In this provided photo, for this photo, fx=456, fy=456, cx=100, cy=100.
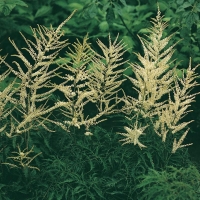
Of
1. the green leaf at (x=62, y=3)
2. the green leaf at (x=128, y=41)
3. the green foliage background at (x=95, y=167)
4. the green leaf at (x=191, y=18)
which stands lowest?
the green foliage background at (x=95, y=167)

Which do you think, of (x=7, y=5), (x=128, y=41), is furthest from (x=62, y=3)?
(x=7, y=5)

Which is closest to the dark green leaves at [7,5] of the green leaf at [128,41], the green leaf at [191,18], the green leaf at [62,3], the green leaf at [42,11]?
the green leaf at [42,11]

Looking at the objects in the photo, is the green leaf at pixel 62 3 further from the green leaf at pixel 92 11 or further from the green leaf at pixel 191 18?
the green leaf at pixel 191 18

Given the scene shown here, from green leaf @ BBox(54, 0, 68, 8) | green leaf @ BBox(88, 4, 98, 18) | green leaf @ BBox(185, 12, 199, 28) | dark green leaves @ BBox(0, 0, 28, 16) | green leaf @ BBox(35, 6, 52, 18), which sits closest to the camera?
green leaf @ BBox(185, 12, 199, 28)

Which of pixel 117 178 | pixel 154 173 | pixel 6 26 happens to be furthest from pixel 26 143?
pixel 6 26

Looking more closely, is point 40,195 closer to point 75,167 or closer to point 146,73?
point 75,167

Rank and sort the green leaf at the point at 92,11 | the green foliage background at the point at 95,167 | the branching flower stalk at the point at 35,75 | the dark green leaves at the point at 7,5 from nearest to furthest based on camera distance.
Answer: the branching flower stalk at the point at 35,75
the green foliage background at the point at 95,167
the green leaf at the point at 92,11
the dark green leaves at the point at 7,5

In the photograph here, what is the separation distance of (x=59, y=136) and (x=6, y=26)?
1.83m

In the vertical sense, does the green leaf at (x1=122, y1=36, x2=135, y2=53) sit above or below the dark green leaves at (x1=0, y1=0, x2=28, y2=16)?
below

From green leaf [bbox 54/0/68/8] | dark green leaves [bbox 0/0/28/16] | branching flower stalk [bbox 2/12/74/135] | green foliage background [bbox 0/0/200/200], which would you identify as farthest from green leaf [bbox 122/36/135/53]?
branching flower stalk [bbox 2/12/74/135]

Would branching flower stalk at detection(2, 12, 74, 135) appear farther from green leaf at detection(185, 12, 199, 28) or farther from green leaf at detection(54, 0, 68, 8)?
green leaf at detection(54, 0, 68, 8)

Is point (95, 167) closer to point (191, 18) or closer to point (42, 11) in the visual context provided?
point (191, 18)

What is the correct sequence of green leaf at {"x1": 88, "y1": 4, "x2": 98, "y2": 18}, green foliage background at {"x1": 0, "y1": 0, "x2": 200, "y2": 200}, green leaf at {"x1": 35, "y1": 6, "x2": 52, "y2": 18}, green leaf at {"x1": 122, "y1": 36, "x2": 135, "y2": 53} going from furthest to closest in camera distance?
green leaf at {"x1": 35, "y1": 6, "x2": 52, "y2": 18} < green leaf at {"x1": 122, "y1": 36, "x2": 135, "y2": 53} < green leaf at {"x1": 88, "y1": 4, "x2": 98, "y2": 18} < green foliage background at {"x1": 0, "y1": 0, "x2": 200, "y2": 200}

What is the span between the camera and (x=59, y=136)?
5242mm
